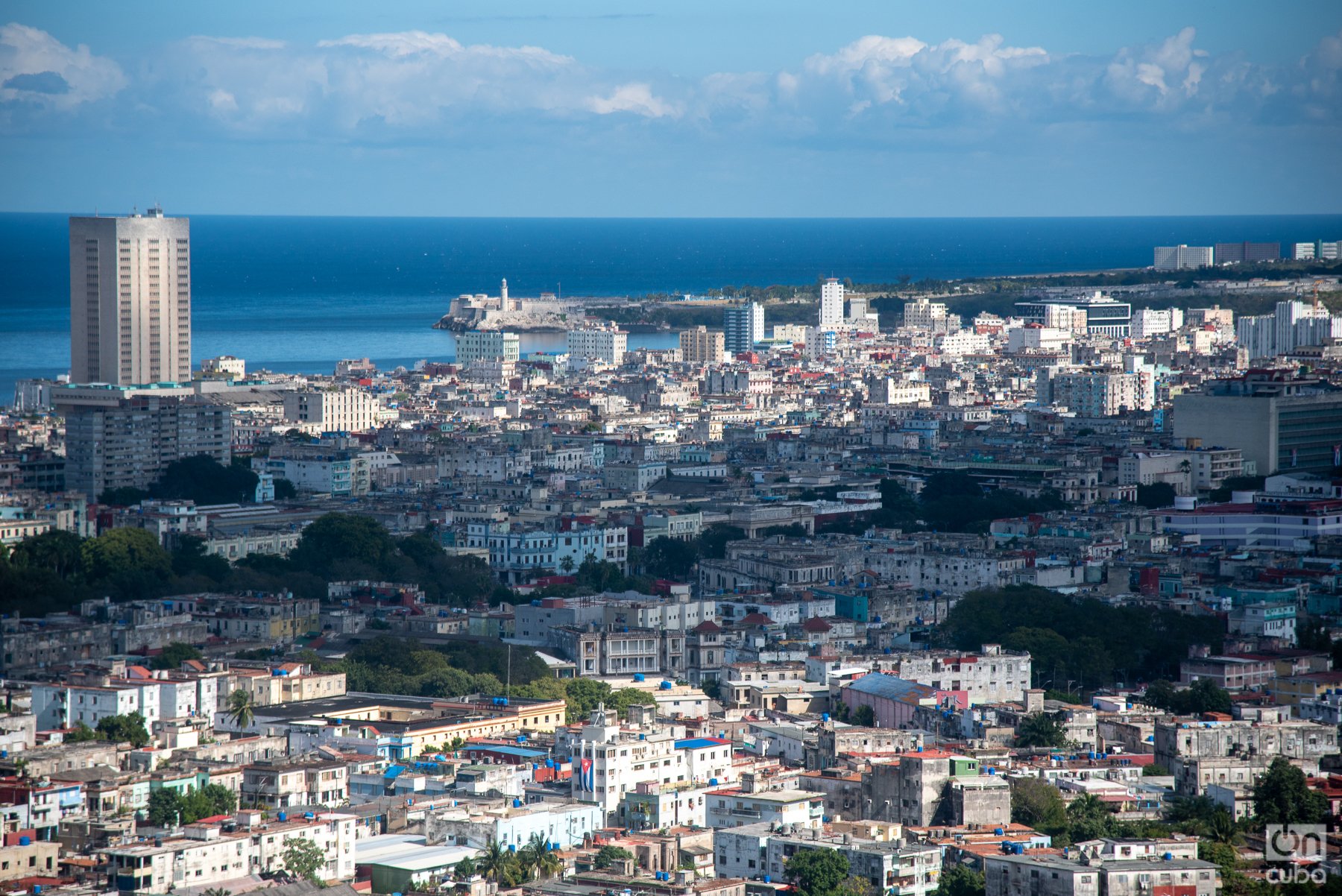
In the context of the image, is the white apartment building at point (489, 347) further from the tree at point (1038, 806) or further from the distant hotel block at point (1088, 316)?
the tree at point (1038, 806)

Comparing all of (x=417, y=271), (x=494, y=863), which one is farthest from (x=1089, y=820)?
(x=417, y=271)

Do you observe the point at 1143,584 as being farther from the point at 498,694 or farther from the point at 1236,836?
the point at 1236,836

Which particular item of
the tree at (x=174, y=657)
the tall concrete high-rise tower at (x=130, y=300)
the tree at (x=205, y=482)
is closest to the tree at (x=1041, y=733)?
the tree at (x=174, y=657)

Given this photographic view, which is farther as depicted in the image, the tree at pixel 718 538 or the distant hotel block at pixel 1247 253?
the distant hotel block at pixel 1247 253

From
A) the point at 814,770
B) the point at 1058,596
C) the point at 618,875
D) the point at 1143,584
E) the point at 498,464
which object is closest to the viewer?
the point at 618,875

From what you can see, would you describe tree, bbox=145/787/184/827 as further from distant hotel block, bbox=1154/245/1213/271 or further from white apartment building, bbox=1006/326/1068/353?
distant hotel block, bbox=1154/245/1213/271

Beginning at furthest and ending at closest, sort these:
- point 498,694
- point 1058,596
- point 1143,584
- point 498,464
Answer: point 498,464, point 1143,584, point 1058,596, point 498,694

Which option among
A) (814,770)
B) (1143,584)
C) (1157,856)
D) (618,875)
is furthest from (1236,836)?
(1143,584)
